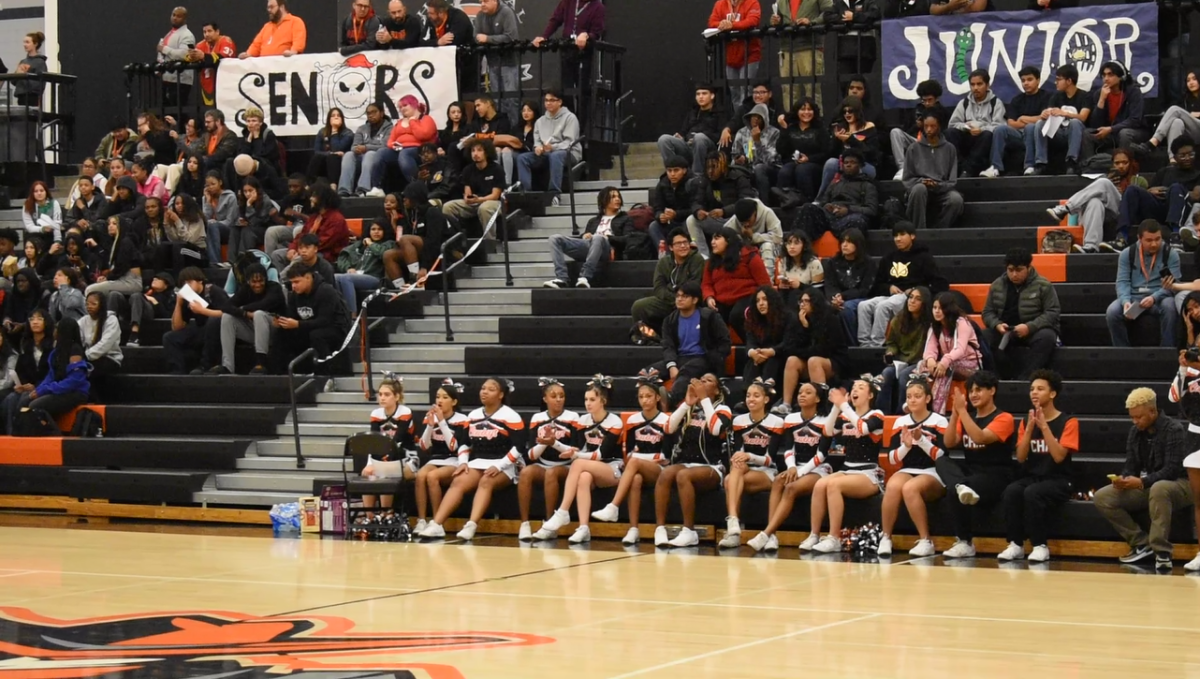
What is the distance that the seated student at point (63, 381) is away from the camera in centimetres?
1650

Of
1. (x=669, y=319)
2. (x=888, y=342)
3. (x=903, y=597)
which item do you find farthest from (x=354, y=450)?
(x=903, y=597)

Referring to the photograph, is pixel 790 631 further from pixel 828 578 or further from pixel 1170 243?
pixel 1170 243

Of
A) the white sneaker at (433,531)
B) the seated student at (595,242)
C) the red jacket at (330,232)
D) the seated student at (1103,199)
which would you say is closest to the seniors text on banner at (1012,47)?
the seated student at (1103,199)

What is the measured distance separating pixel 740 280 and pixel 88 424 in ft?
22.0

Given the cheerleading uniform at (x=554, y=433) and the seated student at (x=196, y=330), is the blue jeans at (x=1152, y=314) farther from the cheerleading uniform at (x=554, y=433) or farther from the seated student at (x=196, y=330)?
the seated student at (x=196, y=330)

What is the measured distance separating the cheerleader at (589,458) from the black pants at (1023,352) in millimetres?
3096

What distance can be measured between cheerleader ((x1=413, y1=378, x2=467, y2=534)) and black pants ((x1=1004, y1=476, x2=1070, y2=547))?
15.0 feet

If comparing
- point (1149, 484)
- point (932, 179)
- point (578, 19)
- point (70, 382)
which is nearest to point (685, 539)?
point (1149, 484)

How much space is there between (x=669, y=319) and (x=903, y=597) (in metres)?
4.85

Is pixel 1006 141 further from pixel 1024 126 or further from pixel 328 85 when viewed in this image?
pixel 328 85

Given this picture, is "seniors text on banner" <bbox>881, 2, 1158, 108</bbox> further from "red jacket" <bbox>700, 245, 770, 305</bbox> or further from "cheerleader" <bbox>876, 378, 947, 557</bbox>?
"cheerleader" <bbox>876, 378, 947, 557</bbox>

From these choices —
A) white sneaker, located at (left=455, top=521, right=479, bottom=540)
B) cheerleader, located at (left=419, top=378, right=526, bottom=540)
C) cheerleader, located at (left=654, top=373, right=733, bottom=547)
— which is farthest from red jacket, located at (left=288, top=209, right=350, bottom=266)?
cheerleader, located at (left=654, top=373, right=733, bottom=547)

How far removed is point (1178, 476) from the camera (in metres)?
11.3

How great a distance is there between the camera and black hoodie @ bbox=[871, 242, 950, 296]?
554 inches
